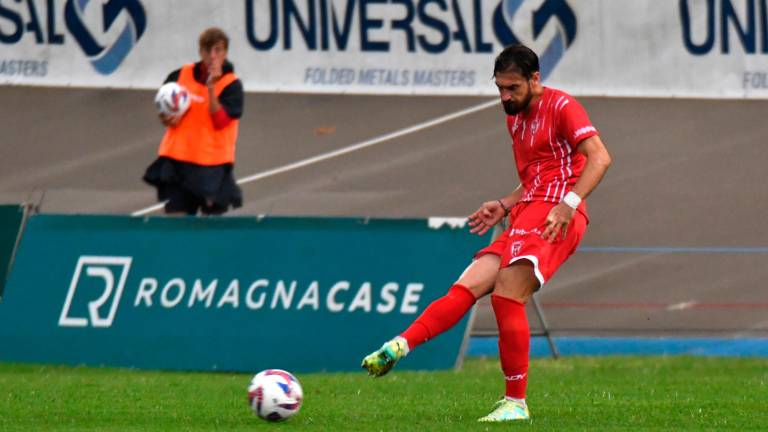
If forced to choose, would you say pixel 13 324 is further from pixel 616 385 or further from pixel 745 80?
pixel 745 80

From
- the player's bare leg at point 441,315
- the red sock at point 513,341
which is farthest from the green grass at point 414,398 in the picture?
the player's bare leg at point 441,315

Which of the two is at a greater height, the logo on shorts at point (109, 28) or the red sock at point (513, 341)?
the logo on shorts at point (109, 28)

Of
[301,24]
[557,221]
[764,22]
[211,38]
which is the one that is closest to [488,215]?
[557,221]

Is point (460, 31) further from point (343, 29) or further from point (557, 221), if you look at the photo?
point (557, 221)

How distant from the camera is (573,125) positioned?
26.8 feet

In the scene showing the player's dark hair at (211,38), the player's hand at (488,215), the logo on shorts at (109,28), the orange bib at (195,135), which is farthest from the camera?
the logo on shorts at (109,28)

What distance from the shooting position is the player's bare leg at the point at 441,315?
7855mm

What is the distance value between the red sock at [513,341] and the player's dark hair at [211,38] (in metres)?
5.00

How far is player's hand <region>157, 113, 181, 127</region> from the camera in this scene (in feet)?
42.1

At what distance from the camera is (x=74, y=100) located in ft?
45.5

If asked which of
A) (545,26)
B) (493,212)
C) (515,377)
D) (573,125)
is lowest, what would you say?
(515,377)

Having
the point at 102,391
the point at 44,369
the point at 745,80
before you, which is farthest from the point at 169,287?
the point at 745,80

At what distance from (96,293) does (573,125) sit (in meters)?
4.93

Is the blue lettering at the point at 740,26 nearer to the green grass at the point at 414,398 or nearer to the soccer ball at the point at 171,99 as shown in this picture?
the green grass at the point at 414,398
